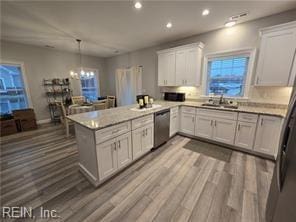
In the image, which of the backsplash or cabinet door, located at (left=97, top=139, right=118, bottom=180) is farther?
the backsplash

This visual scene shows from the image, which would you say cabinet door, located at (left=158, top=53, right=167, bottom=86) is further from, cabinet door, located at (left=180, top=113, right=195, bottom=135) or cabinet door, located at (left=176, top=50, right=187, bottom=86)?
cabinet door, located at (left=180, top=113, right=195, bottom=135)

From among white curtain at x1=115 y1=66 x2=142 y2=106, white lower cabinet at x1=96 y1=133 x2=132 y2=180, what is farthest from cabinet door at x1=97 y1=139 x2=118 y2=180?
white curtain at x1=115 y1=66 x2=142 y2=106

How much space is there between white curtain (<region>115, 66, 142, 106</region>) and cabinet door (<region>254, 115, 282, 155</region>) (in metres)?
3.84

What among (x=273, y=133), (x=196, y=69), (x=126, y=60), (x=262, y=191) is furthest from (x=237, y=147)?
(x=126, y=60)

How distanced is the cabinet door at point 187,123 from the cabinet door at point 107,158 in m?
2.14

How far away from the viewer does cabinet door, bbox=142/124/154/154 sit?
259 centimetres

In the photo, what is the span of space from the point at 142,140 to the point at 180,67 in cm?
232

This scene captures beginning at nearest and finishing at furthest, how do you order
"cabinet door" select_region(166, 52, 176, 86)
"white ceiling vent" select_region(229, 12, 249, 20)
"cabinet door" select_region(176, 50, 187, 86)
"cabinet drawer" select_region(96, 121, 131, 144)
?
"cabinet drawer" select_region(96, 121, 131, 144), "white ceiling vent" select_region(229, 12, 249, 20), "cabinet door" select_region(176, 50, 187, 86), "cabinet door" select_region(166, 52, 176, 86)

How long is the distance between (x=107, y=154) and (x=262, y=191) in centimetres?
225

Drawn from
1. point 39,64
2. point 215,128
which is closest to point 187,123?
point 215,128

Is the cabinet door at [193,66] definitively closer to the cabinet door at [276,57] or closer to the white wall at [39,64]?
the cabinet door at [276,57]

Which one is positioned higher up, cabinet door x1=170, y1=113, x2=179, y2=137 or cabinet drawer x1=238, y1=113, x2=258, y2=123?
cabinet drawer x1=238, y1=113, x2=258, y2=123

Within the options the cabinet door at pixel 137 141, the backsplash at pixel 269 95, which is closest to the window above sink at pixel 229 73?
the backsplash at pixel 269 95

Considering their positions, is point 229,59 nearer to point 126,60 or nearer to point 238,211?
point 238,211
